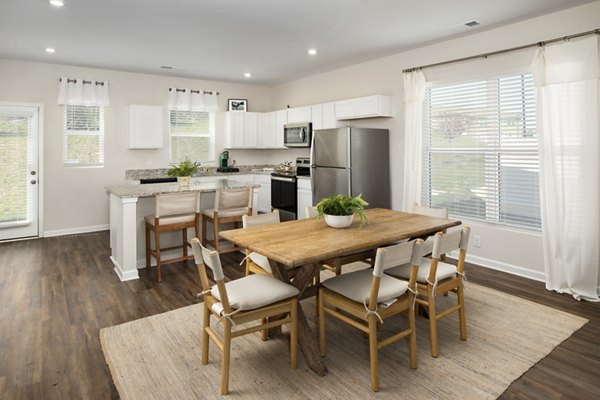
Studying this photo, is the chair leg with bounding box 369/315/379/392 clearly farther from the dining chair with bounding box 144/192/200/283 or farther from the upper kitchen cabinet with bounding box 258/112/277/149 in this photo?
the upper kitchen cabinet with bounding box 258/112/277/149

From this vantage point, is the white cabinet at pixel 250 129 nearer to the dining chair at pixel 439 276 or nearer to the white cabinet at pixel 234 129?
the white cabinet at pixel 234 129

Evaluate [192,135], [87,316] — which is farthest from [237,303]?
[192,135]

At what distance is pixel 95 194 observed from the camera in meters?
6.15

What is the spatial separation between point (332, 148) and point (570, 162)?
2.67 m

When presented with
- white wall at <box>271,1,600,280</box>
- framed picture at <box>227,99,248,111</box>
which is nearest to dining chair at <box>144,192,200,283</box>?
white wall at <box>271,1,600,280</box>

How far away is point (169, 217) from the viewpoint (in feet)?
13.2

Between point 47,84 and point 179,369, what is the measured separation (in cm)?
531

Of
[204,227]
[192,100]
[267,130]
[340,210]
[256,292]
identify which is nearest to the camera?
[256,292]

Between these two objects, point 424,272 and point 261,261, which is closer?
point 424,272

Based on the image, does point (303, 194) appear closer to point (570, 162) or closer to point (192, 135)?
point (192, 135)

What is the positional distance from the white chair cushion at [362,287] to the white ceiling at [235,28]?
7.87 feet

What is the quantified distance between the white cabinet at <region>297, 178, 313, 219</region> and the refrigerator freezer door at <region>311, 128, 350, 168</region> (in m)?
0.45

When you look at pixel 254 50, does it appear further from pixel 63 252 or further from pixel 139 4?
pixel 63 252

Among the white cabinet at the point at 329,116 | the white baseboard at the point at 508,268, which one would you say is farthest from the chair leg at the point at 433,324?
the white cabinet at the point at 329,116
